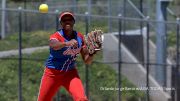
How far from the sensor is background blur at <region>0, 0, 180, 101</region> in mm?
13500

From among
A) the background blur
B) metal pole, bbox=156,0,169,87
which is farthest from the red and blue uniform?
metal pole, bbox=156,0,169,87

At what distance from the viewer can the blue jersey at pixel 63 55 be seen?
345 inches

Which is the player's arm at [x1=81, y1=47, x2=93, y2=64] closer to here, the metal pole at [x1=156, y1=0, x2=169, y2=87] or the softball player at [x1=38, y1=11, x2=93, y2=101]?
the softball player at [x1=38, y1=11, x2=93, y2=101]

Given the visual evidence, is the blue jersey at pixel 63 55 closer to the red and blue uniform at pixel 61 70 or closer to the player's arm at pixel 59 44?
the red and blue uniform at pixel 61 70

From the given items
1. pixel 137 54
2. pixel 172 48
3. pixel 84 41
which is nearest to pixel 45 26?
pixel 137 54

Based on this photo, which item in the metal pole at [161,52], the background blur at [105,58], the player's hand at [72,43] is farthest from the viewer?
the metal pole at [161,52]

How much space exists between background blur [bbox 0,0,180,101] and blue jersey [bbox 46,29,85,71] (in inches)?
138

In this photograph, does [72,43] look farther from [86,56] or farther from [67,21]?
[86,56]

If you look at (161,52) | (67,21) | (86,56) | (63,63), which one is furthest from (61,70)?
(161,52)

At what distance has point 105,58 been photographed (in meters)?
15.7

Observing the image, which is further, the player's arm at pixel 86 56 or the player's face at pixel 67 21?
the player's arm at pixel 86 56

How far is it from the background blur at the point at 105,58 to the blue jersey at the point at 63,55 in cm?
350

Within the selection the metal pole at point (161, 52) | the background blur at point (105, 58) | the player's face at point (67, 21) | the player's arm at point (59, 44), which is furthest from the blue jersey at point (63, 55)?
the metal pole at point (161, 52)

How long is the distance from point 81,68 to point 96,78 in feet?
1.53
